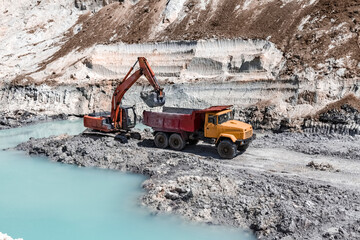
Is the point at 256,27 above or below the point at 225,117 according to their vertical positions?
above

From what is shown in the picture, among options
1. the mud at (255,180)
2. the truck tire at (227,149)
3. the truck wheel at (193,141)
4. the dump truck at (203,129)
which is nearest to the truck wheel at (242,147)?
the dump truck at (203,129)

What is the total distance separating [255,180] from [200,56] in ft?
51.7

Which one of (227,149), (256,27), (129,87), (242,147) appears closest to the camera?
(227,149)

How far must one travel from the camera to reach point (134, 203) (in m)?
9.84

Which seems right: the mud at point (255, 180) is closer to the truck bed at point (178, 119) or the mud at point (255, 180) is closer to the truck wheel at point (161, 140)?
the truck wheel at point (161, 140)

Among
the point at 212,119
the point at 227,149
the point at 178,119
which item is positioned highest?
the point at 212,119

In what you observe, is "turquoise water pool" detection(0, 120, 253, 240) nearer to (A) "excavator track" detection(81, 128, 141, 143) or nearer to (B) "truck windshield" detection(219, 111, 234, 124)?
(A) "excavator track" detection(81, 128, 141, 143)

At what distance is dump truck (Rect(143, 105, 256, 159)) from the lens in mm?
12172

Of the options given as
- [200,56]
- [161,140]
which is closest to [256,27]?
[200,56]

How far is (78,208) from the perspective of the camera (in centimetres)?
973

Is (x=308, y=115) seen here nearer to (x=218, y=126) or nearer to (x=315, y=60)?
(x=315, y=60)

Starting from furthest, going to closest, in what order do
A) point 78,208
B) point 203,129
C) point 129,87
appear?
point 129,87 → point 203,129 → point 78,208

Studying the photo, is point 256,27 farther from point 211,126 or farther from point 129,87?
point 211,126

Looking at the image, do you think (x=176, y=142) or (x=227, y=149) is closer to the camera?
(x=227, y=149)
